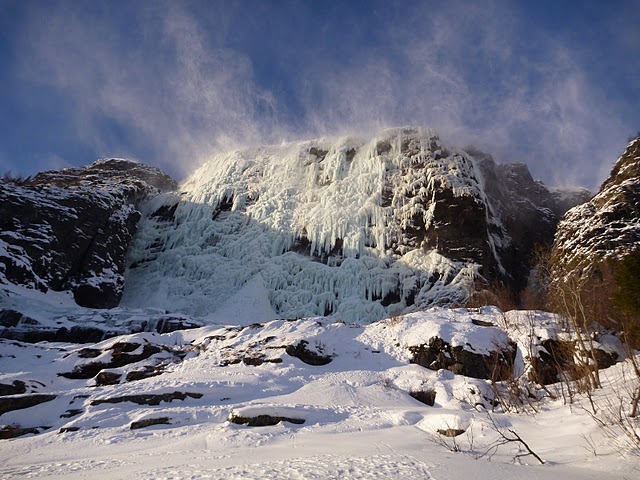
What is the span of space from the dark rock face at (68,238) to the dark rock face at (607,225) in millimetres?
36433

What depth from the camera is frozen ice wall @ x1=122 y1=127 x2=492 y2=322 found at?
3023 cm

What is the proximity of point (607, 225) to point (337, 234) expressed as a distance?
19050mm

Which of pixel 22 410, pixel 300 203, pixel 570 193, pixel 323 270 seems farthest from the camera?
pixel 570 193

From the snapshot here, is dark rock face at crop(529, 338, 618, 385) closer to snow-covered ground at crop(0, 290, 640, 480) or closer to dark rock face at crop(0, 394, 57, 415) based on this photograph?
snow-covered ground at crop(0, 290, 640, 480)

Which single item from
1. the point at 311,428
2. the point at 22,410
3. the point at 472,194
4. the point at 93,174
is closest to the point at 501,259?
the point at 472,194

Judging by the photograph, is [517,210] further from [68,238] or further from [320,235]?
[68,238]

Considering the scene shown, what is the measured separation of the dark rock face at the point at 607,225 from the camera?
864 inches

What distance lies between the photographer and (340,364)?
15.4 metres

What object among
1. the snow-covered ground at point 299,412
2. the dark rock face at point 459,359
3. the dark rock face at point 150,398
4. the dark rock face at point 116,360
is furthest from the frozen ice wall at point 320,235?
the dark rock face at point 150,398

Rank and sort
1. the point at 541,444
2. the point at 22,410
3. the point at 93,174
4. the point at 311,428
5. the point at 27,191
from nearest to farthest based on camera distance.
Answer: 1. the point at 541,444
2. the point at 311,428
3. the point at 22,410
4. the point at 27,191
5. the point at 93,174

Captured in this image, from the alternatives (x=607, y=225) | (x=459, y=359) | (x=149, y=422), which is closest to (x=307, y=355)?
(x=459, y=359)

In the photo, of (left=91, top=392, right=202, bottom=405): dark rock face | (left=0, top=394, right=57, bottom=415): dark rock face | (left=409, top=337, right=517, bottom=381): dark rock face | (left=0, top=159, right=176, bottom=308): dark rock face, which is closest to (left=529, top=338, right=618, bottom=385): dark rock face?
(left=409, top=337, right=517, bottom=381): dark rock face

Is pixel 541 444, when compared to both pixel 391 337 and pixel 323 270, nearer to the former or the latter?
pixel 391 337

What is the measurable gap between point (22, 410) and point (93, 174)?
49684mm
